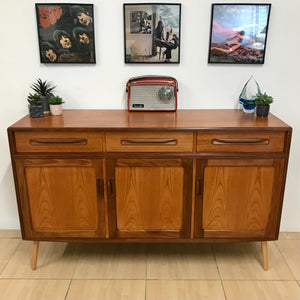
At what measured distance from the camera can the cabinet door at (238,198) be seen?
176 cm

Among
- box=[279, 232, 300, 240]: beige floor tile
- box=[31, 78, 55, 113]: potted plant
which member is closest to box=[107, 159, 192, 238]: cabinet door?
box=[31, 78, 55, 113]: potted plant

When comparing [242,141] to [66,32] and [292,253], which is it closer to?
[292,253]

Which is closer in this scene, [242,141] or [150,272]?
[242,141]

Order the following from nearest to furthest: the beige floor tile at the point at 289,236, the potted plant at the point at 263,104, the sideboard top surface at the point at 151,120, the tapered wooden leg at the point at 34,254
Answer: the sideboard top surface at the point at 151,120
the potted plant at the point at 263,104
the tapered wooden leg at the point at 34,254
the beige floor tile at the point at 289,236

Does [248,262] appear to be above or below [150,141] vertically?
below

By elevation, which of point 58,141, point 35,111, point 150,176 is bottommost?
point 150,176

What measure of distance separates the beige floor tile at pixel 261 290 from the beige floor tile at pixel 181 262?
126mm

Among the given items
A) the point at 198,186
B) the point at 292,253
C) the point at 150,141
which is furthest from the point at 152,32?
the point at 292,253

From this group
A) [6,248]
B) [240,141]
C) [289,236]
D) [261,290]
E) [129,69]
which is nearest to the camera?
[240,141]

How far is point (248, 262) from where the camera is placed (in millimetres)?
2037

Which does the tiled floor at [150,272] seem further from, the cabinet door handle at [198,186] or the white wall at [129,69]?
the white wall at [129,69]

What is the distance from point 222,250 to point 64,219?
1039 mm

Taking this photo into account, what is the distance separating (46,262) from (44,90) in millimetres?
1065

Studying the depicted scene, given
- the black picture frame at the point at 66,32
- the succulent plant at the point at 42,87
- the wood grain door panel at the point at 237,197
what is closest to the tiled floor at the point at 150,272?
the wood grain door panel at the point at 237,197
